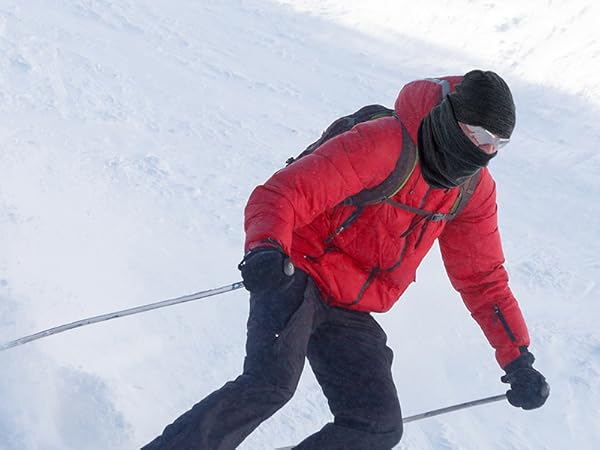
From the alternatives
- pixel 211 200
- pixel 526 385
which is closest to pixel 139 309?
pixel 526 385

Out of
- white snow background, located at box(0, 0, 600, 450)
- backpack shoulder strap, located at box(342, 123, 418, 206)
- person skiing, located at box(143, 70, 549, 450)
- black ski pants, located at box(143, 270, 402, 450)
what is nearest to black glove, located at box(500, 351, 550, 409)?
person skiing, located at box(143, 70, 549, 450)

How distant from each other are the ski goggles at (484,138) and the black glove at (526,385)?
1037 mm

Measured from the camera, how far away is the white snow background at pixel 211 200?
3998mm

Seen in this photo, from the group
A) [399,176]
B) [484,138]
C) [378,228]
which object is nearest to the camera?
[484,138]

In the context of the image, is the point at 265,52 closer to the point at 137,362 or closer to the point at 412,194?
the point at 137,362

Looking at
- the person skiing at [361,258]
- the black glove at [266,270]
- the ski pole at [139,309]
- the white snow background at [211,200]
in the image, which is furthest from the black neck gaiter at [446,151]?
the white snow background at [211,200]

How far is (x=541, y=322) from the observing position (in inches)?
204

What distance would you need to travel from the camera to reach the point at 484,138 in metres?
2.62

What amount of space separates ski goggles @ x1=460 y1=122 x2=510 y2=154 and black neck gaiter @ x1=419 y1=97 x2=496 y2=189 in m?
0.02

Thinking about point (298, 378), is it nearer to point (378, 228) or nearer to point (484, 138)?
point (378, 228)

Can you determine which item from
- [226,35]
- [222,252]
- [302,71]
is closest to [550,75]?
[302,71]

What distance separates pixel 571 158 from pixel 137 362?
545 centimetres

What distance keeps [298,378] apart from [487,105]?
1178 mm

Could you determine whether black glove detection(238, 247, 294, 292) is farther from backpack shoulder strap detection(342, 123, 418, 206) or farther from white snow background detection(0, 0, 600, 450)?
white snow background detection(0, 0, 600, 450)
